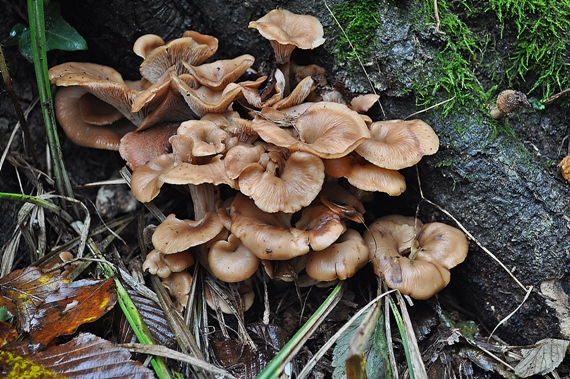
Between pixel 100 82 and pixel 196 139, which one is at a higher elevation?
pixel 100 82

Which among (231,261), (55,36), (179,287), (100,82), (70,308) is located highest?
(55,36)

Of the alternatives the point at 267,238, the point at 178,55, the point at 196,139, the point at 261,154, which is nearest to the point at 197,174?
the point at 196,139

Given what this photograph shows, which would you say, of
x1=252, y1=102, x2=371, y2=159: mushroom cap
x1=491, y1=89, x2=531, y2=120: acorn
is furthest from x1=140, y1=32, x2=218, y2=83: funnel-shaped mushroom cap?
x1=491, y1=89, x2=531, y2=120: acorn

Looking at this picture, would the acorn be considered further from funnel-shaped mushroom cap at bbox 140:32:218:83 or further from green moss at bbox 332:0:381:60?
funnel-shaped mushroom cap at bbox 140:32:218:83

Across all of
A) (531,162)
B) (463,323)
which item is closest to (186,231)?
(463,323)

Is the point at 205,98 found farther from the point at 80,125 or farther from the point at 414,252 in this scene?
the point at 414,252

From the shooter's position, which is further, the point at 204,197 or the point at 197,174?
the point at 204,197

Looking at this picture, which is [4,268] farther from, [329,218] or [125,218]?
[329,218]
